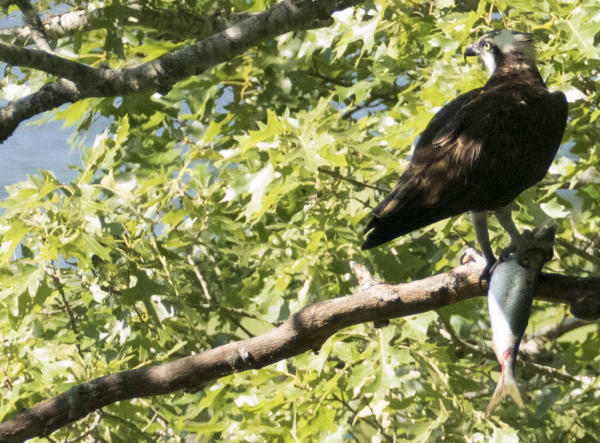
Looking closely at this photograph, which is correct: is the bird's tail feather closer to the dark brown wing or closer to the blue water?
the dark brown wing

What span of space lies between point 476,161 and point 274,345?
66 cm

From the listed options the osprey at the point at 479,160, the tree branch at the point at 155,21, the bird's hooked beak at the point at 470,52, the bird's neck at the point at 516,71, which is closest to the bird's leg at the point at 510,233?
the osprey at the point at 479,160

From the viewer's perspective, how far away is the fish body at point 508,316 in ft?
6.59

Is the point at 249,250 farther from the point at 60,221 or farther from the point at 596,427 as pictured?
the point at 596,427

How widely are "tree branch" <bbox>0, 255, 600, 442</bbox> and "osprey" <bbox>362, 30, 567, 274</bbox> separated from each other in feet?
0.44

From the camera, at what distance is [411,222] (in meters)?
2.29

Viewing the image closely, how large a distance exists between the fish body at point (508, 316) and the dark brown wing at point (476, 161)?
251mm

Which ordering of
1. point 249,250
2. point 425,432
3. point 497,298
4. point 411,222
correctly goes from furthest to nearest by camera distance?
1. point 249,250
2. point 425,432
3. point 411,222
4. point 497,298

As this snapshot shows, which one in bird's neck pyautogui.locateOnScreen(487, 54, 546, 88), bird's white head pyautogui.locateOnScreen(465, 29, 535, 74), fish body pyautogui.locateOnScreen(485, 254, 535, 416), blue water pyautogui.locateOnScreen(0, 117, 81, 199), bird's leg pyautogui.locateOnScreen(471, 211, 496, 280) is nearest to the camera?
fish body pyautogui.locateOnScreen(485, 254, 535, 416)

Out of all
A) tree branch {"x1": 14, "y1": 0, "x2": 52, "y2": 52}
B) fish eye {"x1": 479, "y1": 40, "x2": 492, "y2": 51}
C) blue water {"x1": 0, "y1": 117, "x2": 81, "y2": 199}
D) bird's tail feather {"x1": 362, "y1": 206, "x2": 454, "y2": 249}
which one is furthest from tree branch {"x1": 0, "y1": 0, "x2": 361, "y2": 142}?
blue water {"x1": 0, "y1": 117, "x2": 81, "y2": 199}

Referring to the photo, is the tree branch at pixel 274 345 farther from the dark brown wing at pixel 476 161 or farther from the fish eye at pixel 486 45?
the fish eye at pixel 486 45

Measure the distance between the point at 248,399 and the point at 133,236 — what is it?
0.69 metres

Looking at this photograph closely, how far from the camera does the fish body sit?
2.01m

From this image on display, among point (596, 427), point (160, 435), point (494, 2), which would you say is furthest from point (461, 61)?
point (160, 435)
